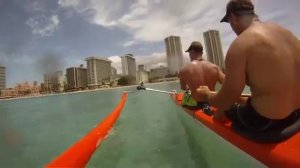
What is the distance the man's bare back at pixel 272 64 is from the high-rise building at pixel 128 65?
588 ft

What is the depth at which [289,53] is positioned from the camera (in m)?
2.12

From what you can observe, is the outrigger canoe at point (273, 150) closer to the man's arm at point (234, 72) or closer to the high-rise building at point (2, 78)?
the man's arm at point (234, 72)

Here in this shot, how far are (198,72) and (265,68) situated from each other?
10.0 feet

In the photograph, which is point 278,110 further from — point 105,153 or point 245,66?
point 105,153

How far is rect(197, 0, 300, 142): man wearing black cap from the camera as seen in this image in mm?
2086

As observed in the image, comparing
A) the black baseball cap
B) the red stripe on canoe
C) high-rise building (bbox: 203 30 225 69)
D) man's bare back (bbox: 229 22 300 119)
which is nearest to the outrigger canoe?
man's bare back (bbox: 229 22 300 119)

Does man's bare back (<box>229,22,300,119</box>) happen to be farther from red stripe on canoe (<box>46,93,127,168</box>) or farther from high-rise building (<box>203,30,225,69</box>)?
high-rise building (<box>203,30,225,69</box>)

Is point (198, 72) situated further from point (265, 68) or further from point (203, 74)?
point (265, 68)

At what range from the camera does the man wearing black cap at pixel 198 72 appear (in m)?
5.15

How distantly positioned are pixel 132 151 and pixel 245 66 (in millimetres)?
3856

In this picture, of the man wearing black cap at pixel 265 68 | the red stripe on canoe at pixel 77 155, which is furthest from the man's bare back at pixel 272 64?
the red stripe on canoe at pixel 77 155

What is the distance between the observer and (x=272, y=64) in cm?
207

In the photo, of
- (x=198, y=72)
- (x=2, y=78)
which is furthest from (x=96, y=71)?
(x=198, y=72)

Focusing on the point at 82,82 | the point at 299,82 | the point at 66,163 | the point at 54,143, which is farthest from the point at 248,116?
the point at 82,82
